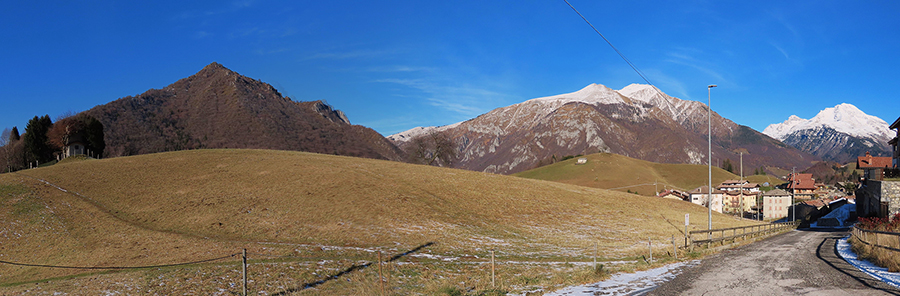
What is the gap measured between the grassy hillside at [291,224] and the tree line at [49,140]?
46.9 metres

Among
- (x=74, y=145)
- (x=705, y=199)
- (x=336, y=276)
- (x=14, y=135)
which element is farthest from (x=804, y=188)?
(x=14, y=135)

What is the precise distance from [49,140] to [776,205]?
7400 inches

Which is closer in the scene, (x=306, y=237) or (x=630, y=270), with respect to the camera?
(x=630, y=270)

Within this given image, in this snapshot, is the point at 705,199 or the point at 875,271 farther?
the point at 705,199

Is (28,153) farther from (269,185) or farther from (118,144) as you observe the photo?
(118,144)

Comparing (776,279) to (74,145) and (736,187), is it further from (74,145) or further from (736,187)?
(736,187)

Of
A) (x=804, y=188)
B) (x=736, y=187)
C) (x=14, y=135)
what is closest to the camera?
(x=14, y=135)

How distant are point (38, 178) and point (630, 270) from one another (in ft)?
174

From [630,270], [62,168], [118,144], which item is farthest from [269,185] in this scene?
[118,144]

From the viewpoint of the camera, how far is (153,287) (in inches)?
677

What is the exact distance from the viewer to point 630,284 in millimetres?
16266

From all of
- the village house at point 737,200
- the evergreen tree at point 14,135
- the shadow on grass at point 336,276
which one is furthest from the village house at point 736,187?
the evergreen tree at point 14,135

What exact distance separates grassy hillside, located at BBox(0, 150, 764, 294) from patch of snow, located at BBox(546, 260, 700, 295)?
1.31 m

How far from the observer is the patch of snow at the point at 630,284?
14.9m
